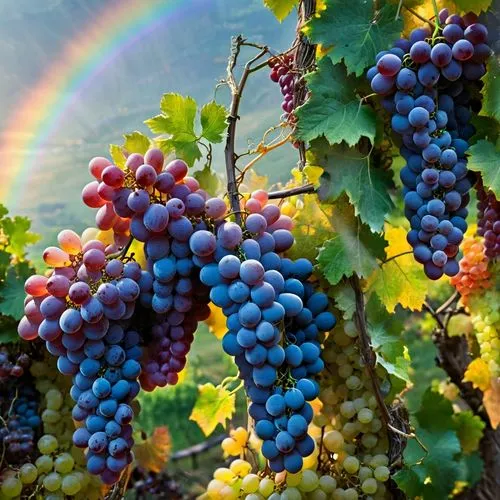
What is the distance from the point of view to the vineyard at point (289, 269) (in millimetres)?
628

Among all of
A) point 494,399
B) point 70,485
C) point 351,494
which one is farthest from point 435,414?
point 70,485

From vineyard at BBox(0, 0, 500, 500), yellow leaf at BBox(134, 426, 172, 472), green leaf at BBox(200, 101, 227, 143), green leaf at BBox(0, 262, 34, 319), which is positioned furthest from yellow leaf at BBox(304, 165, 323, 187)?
yellow leaf at BBox(134, 426, 172, 472)

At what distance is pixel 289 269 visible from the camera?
693mm

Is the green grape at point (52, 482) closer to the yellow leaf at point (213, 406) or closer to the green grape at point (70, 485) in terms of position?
the green grape at point (70, 485)

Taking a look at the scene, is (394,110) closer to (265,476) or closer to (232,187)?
(232,187)

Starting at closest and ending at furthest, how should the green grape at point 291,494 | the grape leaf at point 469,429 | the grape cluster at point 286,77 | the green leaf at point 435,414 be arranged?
1. the green grape at point 291,494
2. the grape cluster at point 286,77
3. the green leaf at point 435,414
4. the grape leaf at point 469,429

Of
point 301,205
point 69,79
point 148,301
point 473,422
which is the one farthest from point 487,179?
point 69,79

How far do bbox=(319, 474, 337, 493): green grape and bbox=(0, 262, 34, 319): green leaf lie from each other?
0.45 meters

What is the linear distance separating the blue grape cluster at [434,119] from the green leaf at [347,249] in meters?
0.07

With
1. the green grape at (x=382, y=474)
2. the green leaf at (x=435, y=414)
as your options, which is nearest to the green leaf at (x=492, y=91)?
the green grape at (x=382, y=474)

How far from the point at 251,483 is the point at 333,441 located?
0.38 ft

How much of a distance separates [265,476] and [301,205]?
344mm

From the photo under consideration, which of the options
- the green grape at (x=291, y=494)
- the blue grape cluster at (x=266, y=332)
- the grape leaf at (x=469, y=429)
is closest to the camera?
the blue grape cluster at (x=266, y=332)

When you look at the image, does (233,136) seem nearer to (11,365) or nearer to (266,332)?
(266,332)
